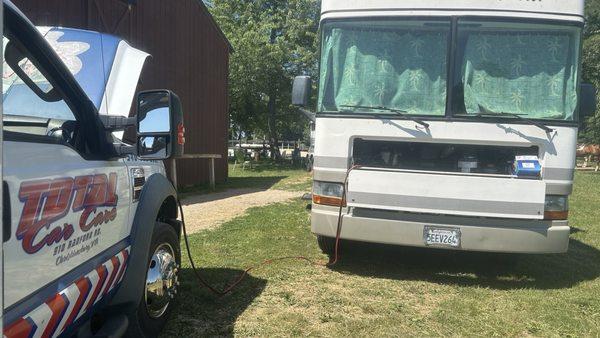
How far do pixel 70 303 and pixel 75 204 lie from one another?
441 mm

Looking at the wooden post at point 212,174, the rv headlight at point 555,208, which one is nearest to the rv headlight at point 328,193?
the rv headlight at point 555,208

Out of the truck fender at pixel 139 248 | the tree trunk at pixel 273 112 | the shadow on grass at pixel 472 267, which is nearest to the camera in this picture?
the truck fender at pixel 139 248

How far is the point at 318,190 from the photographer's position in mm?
5211

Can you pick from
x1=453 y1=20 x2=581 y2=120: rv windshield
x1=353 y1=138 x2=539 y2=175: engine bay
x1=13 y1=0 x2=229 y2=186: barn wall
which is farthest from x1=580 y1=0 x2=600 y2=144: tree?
x1=453 y1=20 x2=581 y2=120: rv windshield

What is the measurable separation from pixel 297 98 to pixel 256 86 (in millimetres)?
21518

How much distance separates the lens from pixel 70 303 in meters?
2.24

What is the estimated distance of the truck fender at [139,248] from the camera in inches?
117

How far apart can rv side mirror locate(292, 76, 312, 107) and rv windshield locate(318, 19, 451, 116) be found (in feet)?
1.06

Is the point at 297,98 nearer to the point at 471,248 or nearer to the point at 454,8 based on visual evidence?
the point at 454,8

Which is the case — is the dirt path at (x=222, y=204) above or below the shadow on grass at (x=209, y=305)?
below

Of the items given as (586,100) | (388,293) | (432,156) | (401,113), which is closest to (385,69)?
(401,113)

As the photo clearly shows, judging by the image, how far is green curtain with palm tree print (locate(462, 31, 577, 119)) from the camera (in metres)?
4.94

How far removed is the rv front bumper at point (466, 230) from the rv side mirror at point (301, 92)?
1319 mm

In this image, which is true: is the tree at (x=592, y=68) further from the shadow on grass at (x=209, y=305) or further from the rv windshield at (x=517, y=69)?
the shadow on grass at (x=209, y=305)
